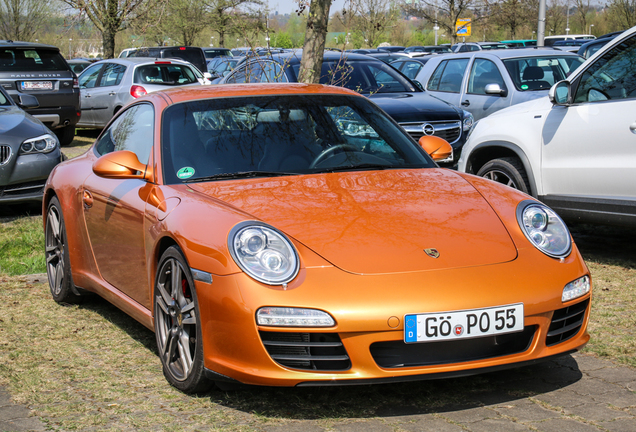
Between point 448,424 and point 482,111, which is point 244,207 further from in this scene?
point 482,111

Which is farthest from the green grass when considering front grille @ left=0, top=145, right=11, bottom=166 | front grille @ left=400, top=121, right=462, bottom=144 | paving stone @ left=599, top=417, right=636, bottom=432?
paving stone @ left=599, top=417, right=636, bottom=432

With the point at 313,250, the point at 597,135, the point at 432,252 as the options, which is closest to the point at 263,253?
the point at 313,250

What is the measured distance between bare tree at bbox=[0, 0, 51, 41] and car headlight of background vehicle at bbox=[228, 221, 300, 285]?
53.0 metres

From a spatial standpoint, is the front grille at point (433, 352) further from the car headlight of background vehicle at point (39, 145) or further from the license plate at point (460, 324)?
the car headlight of background vehicle at point (39, 145)

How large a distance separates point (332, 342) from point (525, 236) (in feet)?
3.57

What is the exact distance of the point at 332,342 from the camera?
118 inches

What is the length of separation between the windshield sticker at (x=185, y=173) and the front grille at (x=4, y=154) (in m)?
4.99

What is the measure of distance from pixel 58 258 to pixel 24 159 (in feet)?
11.3

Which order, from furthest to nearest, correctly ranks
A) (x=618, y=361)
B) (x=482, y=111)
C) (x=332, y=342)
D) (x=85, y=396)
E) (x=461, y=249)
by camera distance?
1. (x=482, y=111)
2. (x=618, y=361)
3. (x=85, y=396)
4. (x=461, y=249)
5. (x=332, y=342)

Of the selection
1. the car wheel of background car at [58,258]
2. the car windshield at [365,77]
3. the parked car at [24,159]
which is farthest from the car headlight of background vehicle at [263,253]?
the car windshield at [365,77]

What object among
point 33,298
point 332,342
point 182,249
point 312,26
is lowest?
point 33,298

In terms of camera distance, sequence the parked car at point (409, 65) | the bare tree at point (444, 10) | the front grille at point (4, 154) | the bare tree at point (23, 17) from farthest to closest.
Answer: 1. the bare tree at point (23, 17)
2. the bare tree at point (444, 10)
3. the parked car at point (409, 65)
4. the front grille at point (4, 154)

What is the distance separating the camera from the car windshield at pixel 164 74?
15.6 m

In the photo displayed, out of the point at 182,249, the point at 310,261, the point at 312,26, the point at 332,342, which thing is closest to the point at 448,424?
the point at 332,342
